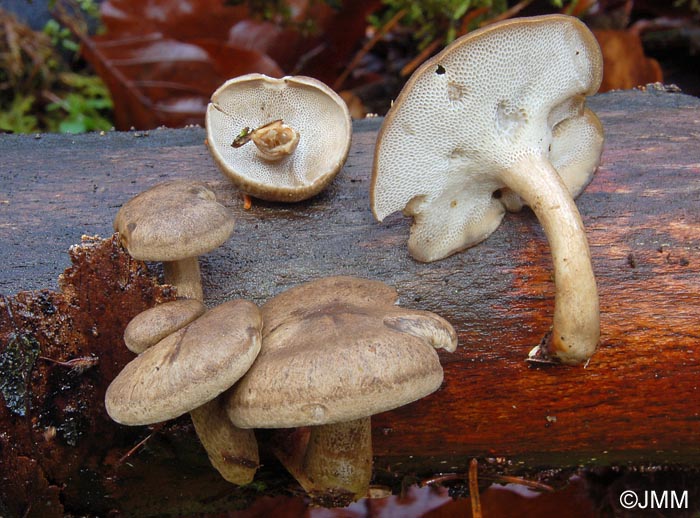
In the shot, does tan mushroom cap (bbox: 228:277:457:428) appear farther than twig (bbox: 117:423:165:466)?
No

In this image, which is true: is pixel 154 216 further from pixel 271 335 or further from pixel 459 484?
pixel 459 484

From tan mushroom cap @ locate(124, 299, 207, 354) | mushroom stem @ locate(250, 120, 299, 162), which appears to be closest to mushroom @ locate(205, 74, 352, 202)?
mushroom stem @ locate(250, 120, 299, 162)

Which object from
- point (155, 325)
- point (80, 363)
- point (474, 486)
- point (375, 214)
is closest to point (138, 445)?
point (80, 363)

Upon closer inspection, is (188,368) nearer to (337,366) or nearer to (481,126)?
(337,366)

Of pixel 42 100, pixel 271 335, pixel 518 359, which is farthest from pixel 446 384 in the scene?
pixel 42 100

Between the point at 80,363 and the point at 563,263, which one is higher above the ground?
the point at 563,263

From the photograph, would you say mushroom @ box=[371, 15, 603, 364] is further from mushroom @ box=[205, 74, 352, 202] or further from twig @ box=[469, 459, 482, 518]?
twig @ box=[469, 459, 482, 518]
